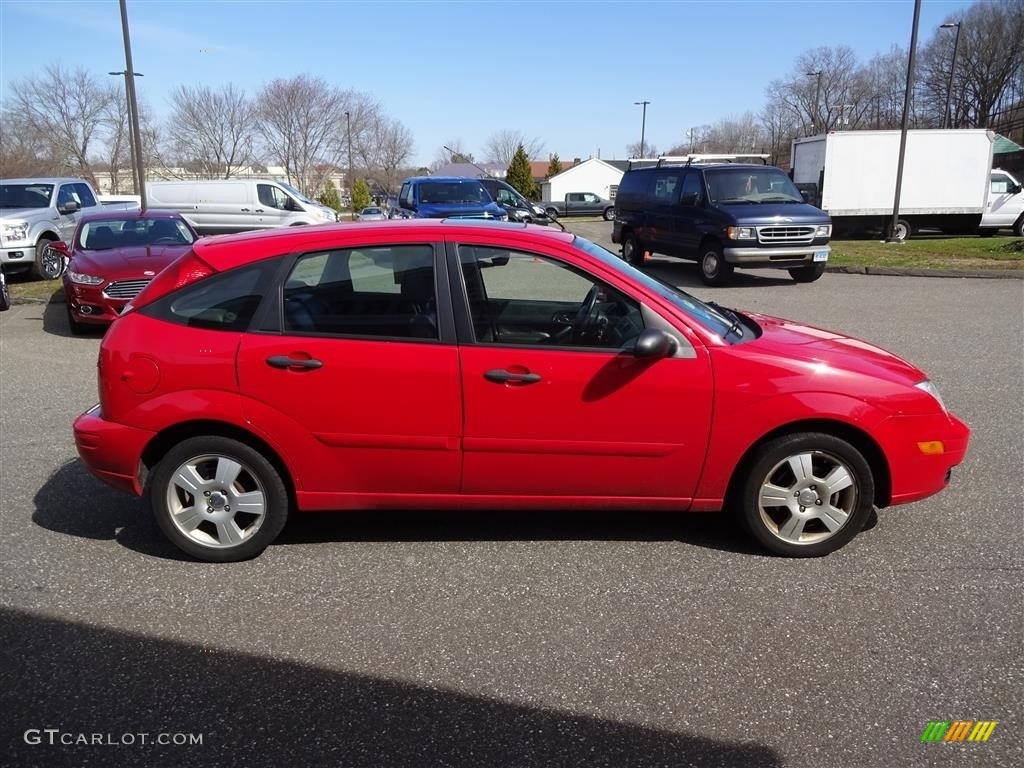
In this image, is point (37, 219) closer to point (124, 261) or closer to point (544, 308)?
point (124, 261)

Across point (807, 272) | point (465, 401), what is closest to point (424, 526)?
point (465, 401)

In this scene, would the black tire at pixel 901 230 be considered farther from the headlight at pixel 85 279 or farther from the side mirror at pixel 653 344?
the side mirror at pixel 653 344

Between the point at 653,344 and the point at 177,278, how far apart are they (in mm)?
2298

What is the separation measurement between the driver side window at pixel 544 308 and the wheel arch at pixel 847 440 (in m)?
0.79

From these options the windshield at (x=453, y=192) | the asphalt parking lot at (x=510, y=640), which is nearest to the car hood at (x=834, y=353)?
the asphalt parking lot at (x=510, y=640)

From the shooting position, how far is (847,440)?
3.79m

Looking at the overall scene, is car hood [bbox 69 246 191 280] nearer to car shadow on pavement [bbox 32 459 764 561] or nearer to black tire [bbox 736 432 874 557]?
car shadow on pavement [bbox 32 459 764 561]

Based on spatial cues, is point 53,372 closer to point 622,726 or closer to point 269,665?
point 269,665

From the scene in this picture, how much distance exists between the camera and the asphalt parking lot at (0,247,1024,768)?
2.62 meters

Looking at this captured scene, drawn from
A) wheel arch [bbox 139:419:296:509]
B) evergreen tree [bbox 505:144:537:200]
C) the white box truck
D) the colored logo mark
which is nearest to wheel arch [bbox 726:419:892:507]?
the colored logo mark

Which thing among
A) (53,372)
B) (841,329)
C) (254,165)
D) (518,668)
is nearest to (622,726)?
(518,668)

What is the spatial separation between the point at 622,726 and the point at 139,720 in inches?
64.9

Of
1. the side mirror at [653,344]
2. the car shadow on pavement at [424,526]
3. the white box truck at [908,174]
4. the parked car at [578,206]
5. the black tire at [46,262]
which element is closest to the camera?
the side mirror at [653,344]

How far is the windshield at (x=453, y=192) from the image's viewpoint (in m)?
18.5
